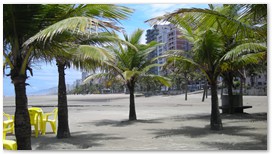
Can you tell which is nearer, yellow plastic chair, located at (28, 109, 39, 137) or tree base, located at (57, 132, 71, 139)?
tree base, located at (57, 132, 71, 139)

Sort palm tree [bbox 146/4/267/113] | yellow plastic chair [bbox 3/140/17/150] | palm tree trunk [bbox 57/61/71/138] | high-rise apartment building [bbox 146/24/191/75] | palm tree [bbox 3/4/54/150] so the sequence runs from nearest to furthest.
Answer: palm tree [bbox 3/4/54/150], yellow plastic chair [bbox 3/140/17/150], palm tree [bbox 146/4/267/113], high-rise apartment building [bbox 146/24/191/75], palm tree trunk [bbox 57/61/71/138]

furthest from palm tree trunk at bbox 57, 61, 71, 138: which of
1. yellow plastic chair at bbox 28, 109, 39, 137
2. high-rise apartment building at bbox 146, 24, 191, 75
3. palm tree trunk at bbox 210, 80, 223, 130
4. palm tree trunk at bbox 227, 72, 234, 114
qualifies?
palm tree trunk at bbox 227, 72, 234, 114

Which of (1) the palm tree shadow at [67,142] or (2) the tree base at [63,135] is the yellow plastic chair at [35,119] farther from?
(2) the tree base at [63,135]

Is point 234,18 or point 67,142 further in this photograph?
point 67,142

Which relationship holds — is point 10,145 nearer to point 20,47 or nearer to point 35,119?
point 20,47

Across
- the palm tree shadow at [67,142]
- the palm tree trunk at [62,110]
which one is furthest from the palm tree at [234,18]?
the palm tree trunk at [62,110]

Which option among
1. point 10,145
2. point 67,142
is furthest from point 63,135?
point 10,145

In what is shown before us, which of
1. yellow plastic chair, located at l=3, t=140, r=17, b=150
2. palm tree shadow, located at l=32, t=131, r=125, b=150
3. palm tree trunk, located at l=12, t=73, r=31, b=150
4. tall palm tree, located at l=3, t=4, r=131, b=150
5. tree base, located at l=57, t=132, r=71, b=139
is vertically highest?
tall palm tree, located at l=3, t=4, r=131, b=150

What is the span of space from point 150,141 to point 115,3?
3.12 meters

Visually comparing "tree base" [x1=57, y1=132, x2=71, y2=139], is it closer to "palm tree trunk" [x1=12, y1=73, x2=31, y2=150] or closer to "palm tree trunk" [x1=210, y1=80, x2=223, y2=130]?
"palm tree trunk" [x1=12, y1=73, x2=31, y2=150]

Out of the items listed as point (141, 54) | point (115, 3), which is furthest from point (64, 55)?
point (141, 54)

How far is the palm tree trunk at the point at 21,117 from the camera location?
506 cm

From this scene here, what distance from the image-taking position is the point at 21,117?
201 inches

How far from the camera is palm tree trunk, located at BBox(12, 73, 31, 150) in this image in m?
5.06
